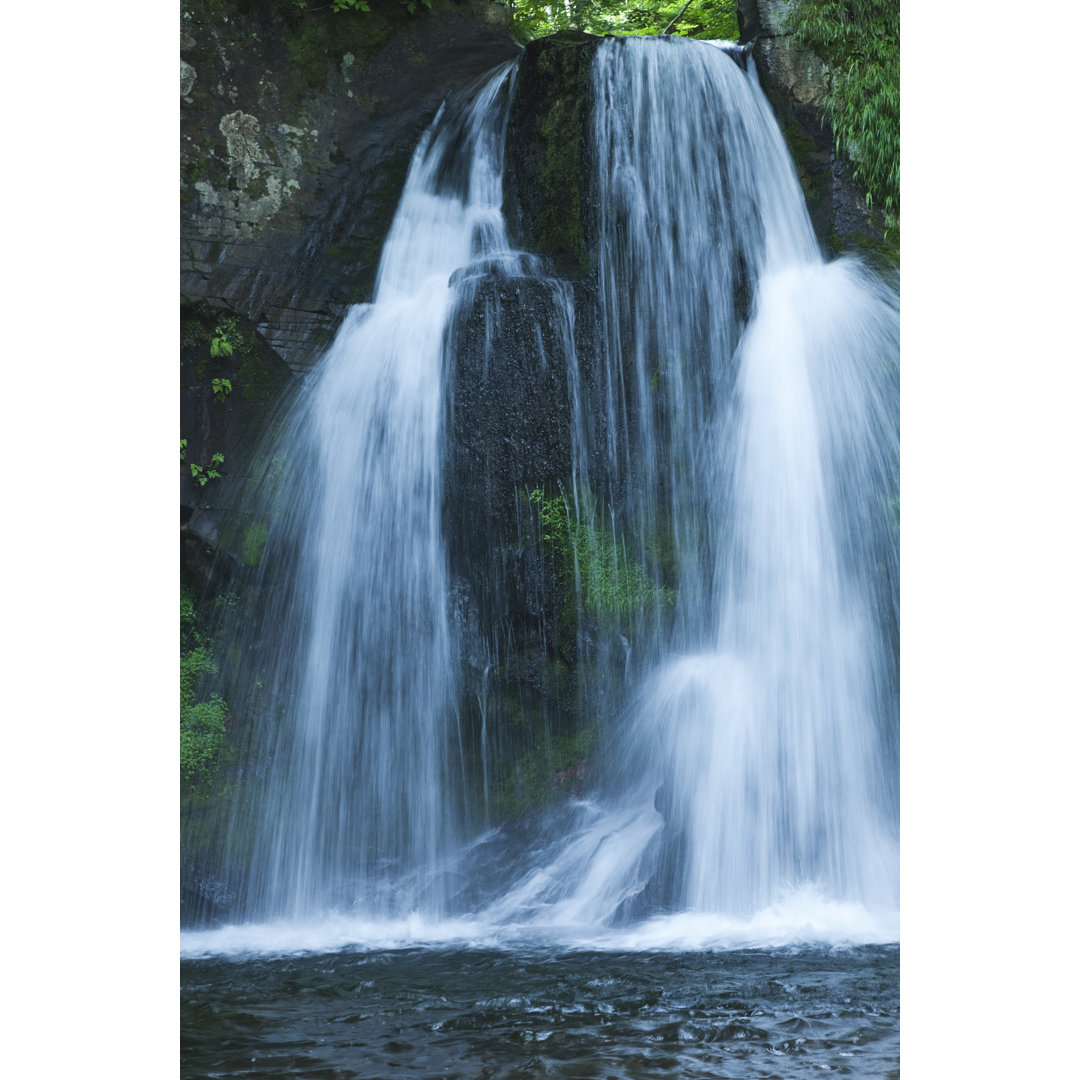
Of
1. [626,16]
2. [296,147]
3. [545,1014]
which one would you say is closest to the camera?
[545,1014]

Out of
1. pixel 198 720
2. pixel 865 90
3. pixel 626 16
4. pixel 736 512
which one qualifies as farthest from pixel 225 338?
pixel 626 16

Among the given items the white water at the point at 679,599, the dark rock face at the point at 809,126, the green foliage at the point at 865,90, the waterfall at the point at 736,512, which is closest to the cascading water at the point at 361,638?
the white water at the point at 679,599

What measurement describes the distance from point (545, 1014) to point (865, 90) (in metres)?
3.44

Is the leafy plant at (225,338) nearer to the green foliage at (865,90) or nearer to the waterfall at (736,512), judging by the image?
the waterfall at (736,512)

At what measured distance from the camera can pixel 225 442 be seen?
363 cm

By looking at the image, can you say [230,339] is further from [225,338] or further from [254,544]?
[254,544]

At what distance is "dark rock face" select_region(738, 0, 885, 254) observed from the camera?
371cm

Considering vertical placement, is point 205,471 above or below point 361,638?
above

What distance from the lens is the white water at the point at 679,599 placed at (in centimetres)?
305

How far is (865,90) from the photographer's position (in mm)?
3689

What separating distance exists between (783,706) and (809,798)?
1.01ft

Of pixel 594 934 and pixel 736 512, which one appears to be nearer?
pixel 594 934
